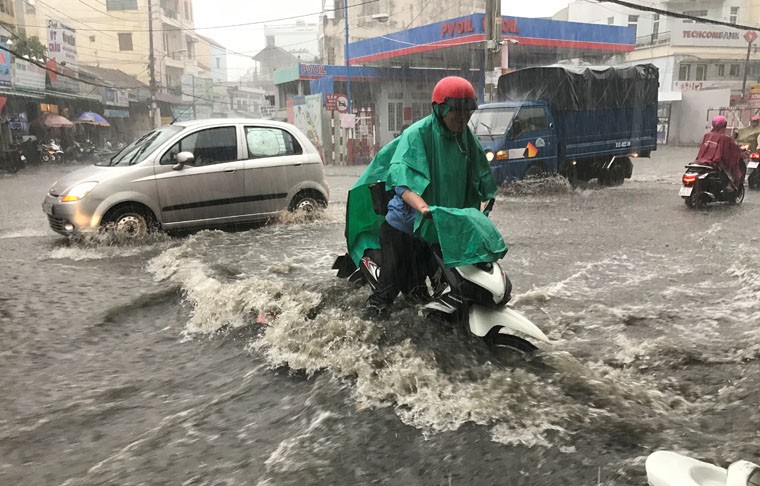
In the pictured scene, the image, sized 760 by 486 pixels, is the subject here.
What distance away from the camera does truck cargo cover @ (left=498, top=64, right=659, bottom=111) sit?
43.2 feet

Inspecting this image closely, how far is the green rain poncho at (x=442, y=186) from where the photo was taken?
3.19 metres

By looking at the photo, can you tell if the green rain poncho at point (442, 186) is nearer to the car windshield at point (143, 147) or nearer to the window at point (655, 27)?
the car windshield at point (143, 147)

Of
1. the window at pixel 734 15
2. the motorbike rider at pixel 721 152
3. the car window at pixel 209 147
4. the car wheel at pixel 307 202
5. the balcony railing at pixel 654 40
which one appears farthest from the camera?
the window at pixel 734 15

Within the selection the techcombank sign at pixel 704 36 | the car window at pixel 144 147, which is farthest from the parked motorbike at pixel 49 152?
the techcombank sign at pixel 704 36

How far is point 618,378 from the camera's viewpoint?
3.50 meters

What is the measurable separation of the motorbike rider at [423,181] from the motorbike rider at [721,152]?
318 inches

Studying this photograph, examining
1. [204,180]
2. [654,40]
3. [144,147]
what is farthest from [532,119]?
[654,40]

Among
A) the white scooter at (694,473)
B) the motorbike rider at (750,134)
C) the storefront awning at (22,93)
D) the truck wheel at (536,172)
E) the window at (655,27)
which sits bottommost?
the white scooter at (694,473)

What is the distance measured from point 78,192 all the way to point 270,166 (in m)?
2.47

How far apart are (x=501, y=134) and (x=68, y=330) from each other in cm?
954

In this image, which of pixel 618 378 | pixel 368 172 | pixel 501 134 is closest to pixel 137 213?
pixel 368 172

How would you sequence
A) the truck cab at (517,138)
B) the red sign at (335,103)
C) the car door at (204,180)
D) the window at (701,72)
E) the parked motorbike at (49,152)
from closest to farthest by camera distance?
the car door at (204,180) < the truck cab at (517,138) < the parked motorbike at (49,152) < the red sign at (335,103) < the window at (701,72)

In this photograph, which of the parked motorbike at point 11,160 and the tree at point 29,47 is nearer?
the parked motorbike at point 11,160

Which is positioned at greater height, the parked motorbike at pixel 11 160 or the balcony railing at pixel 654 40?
the balcony railing at pixel 654 40
